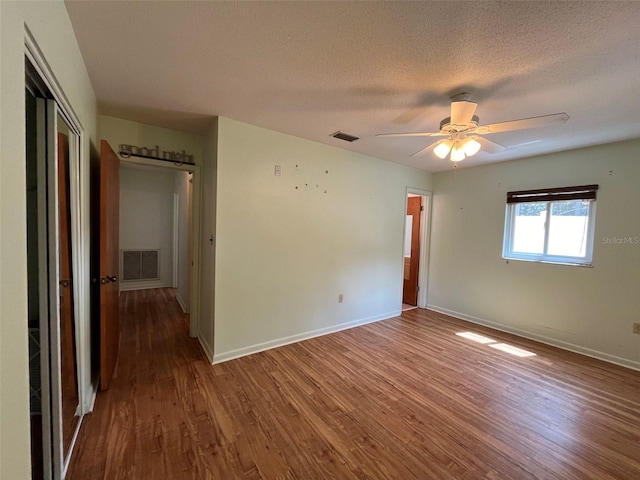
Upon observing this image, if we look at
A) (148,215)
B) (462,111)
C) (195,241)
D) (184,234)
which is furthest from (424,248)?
(148,215)

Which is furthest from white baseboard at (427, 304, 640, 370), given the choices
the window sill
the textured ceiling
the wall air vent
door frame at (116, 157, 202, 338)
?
the wall air vent

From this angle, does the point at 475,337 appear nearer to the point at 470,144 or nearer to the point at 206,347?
the point at 470,144

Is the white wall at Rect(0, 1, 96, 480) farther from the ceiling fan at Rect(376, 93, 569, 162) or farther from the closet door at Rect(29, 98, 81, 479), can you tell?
the ceiling fan at Rect(376, 93, 569, 162)

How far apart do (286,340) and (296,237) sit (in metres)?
1.21

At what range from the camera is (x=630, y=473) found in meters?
1.61

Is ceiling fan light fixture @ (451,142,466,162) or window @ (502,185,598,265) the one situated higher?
ceiling fan light fixture @ (451,142,466,162)

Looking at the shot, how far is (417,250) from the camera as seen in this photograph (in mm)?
4965

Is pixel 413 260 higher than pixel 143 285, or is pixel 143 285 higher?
pixel 413 260

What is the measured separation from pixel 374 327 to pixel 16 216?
3733mm

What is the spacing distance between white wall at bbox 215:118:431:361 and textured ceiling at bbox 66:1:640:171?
593 mm

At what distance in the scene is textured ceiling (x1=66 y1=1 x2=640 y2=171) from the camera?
1292 millimetres

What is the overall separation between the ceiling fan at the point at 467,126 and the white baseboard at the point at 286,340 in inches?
97.5

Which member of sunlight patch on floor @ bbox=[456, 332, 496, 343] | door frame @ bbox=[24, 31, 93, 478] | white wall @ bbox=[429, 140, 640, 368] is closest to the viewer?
door frame @ bbox=[24, 31, 93, 478]

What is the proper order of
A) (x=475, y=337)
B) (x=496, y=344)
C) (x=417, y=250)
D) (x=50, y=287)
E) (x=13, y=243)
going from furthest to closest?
(x=417, y=250) → (x=475, y=337) → (x=496, y=344) → (x=50, y=287) → (x=13, y=243)
